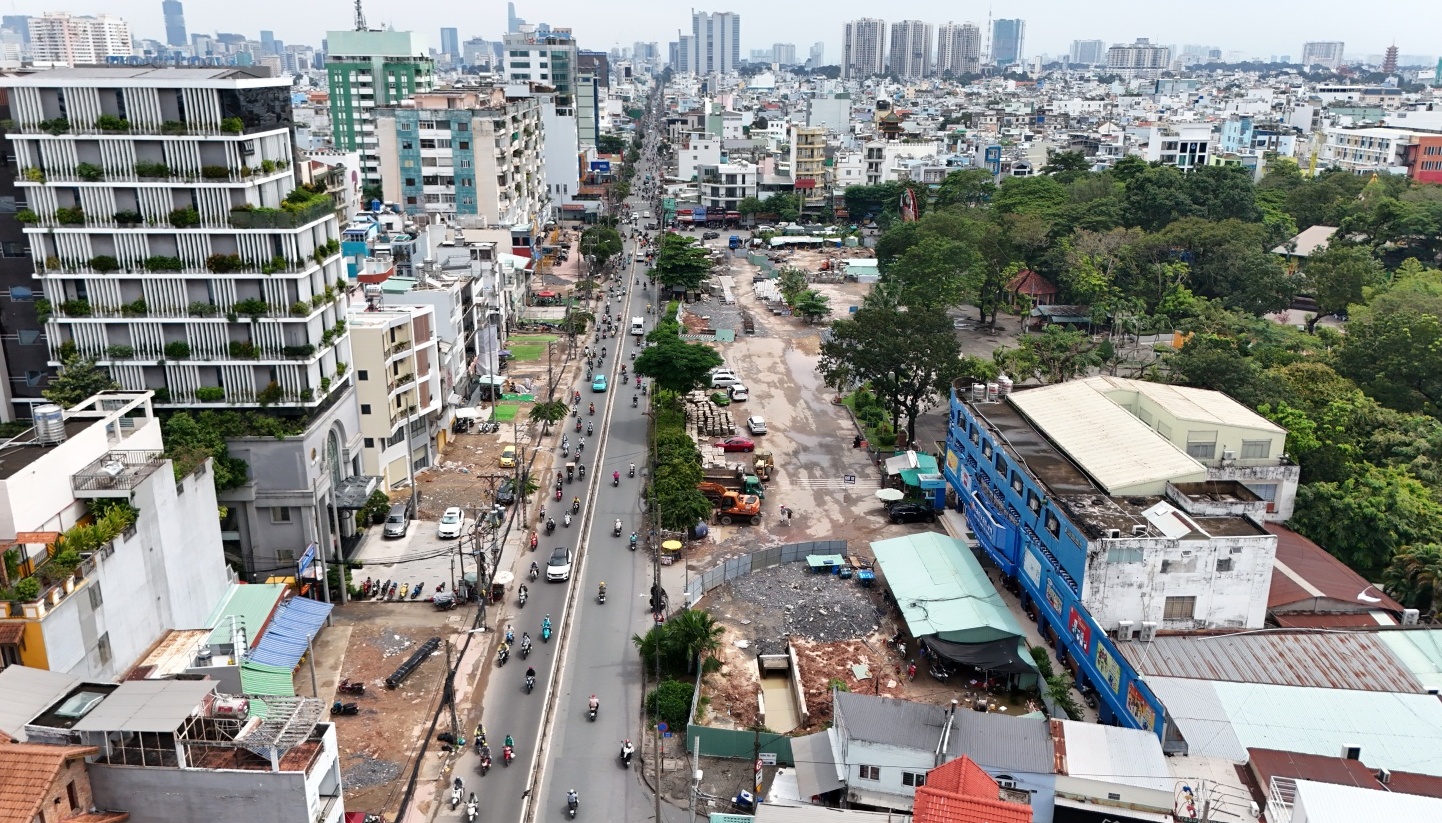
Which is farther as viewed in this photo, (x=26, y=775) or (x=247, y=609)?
(x=247, y=609)

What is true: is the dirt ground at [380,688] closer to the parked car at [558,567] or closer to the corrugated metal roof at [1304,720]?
the parked car at [558,567]

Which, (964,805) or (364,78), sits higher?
(364,78)

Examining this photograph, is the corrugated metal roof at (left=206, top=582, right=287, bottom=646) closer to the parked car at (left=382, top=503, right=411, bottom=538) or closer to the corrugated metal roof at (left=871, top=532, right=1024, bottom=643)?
the parked car at (left=382, top=503, right=411, bottom=538)

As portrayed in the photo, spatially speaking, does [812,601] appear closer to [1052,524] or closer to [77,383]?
[1052,524]

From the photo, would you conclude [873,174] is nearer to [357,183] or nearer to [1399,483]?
[357,183]

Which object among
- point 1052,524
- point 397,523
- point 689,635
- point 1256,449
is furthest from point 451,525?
point 1256,449

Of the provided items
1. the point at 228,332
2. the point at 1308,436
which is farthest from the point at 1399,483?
the point at 228,332

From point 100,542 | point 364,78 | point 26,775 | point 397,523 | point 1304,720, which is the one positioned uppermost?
point 364,78

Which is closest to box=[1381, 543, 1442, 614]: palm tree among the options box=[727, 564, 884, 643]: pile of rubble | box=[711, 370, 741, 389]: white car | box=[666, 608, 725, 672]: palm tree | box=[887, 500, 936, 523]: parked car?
box=[887, 500, 936, 523]: parked car
